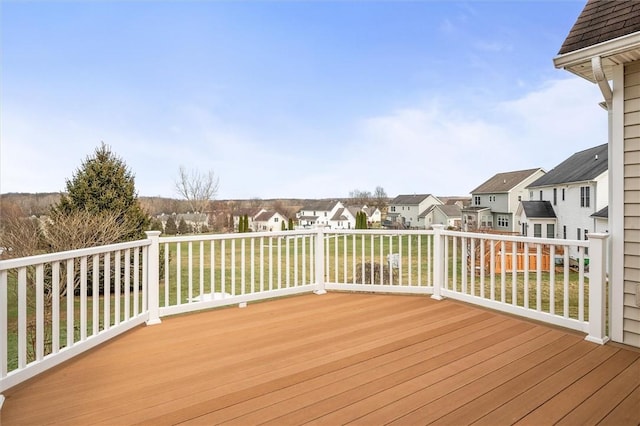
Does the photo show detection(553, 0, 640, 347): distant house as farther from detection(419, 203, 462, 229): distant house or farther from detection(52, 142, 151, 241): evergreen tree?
detection(419, 203, 462, 229): distant house

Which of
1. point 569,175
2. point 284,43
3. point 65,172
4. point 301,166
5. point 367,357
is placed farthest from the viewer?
point 301,166

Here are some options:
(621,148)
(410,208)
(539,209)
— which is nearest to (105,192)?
(621,148)

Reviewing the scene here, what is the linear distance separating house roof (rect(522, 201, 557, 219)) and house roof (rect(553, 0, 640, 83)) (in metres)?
17.9

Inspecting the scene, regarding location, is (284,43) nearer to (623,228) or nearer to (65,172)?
(65,172)

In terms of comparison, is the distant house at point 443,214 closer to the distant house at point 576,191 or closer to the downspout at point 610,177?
the distant house at point 576,191

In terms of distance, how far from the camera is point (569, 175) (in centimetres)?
1711

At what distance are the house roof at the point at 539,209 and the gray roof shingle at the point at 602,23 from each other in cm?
1802

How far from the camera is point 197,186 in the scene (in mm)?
21297

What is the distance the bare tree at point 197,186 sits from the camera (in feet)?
68.2

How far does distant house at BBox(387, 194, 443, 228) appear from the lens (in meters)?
34.6

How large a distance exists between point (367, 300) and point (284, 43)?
367 inches

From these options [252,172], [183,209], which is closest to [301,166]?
[252,172]

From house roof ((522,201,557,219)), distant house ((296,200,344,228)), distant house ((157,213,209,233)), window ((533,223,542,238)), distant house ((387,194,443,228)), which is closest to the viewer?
distant house ((157,213,209,233))

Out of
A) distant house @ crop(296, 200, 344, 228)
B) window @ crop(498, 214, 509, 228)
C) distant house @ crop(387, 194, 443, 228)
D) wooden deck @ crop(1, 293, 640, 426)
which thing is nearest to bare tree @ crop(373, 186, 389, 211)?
distant house @ crop(387, 194, 443, 228)
